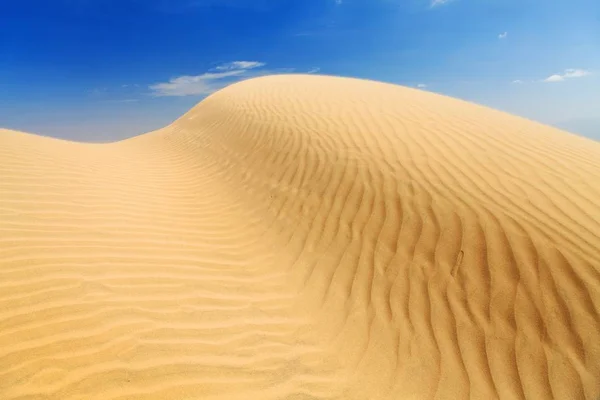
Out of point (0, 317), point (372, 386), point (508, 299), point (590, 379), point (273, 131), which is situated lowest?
point (372, 386)

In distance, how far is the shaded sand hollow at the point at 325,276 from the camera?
106 inches

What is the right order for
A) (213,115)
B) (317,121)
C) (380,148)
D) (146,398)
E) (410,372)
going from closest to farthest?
1. (146,398)
2. (410,372)
3. (380,148)
4. (317,121)
5. (213,115)

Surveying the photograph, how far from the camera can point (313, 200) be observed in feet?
17.6

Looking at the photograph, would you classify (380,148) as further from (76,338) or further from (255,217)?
(76,338)

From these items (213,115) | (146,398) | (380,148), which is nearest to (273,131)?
(380,148)

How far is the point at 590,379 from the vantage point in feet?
8.39

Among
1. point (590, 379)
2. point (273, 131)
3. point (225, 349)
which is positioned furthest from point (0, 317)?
point (273, 131)

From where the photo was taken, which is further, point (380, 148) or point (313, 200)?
point (380, 148)

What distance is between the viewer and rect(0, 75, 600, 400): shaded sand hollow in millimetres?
2705

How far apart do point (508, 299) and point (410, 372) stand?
3.54 ft

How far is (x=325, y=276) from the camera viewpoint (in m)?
4.09

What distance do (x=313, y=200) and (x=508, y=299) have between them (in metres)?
2.85

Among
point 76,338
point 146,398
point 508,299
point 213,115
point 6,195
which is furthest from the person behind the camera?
point 213,115

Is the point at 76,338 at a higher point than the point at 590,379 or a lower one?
higher
